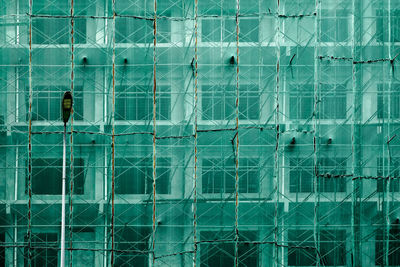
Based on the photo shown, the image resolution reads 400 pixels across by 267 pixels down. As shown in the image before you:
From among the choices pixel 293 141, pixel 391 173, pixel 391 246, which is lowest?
pixel 391 246

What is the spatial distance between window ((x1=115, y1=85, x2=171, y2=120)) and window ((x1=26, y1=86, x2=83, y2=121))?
0.78 m

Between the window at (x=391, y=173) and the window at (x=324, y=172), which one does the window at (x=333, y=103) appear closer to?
the window at (x=324, y=172)

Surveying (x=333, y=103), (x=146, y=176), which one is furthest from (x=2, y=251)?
(x=333, y=103)

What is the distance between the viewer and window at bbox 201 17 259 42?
7.32 meters

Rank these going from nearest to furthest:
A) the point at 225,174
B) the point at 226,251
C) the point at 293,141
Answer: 1. the point at 293,141
2. the point at 225,174
3. the point at 226,251

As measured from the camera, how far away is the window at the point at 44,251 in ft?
23.6

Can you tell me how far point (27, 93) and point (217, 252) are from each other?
492 cm

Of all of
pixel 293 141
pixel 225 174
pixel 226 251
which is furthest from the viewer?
pixel 226 251

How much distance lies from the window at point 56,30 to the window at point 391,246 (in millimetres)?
7026

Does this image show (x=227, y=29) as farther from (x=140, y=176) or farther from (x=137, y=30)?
(x=140, y=176)

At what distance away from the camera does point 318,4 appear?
7.24 meters

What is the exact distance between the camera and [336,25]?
7324 mm

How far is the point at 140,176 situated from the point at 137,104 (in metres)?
1.42

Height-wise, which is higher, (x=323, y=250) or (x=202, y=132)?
(x=202, y=132)
